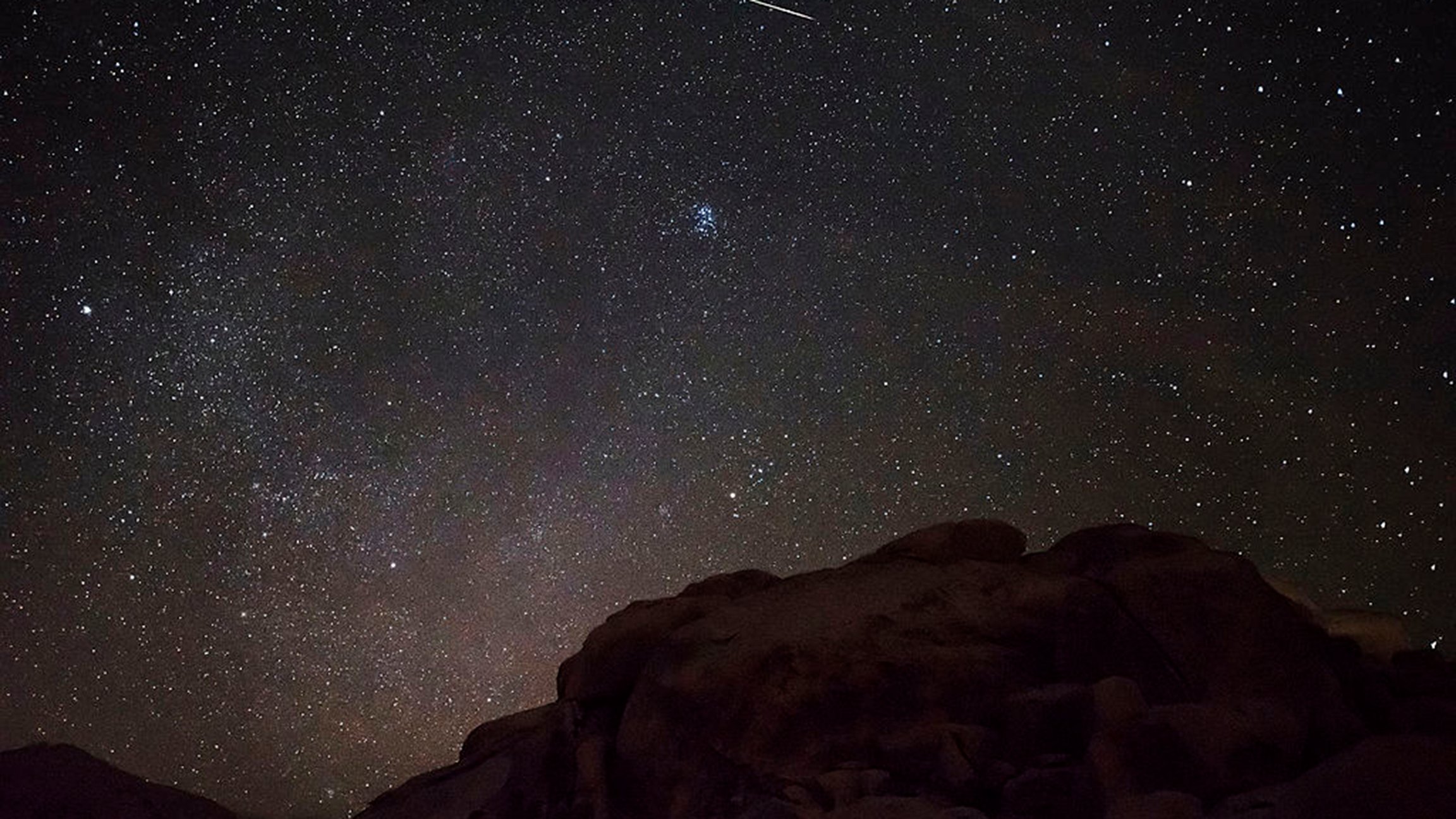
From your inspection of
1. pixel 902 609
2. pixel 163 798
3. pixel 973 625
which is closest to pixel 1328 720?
pixel 973 625

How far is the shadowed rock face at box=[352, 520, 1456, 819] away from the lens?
1005cm

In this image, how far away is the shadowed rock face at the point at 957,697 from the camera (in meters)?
10.0

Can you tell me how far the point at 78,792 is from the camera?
14250 millimetres

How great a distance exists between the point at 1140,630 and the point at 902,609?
2.70 m

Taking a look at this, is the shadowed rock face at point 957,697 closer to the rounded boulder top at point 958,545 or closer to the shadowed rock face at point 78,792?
the rounded boulder top at point 958,545

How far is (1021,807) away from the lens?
10000mm

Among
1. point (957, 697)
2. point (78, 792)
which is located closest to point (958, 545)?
point (957, 697)

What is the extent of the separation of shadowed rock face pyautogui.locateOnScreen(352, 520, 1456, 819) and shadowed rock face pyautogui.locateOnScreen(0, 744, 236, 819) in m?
2.91

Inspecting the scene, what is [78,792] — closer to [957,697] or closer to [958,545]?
[957,697]

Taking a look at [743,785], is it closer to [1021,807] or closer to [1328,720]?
[1021,807]

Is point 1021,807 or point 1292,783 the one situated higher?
point 1292,783

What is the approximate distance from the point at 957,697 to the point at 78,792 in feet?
36.5

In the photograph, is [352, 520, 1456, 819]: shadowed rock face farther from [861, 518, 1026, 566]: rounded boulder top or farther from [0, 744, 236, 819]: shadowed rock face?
[0, 744, 236, 819]: shadowed rock face

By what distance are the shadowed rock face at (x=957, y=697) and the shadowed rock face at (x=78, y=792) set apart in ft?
9.56
